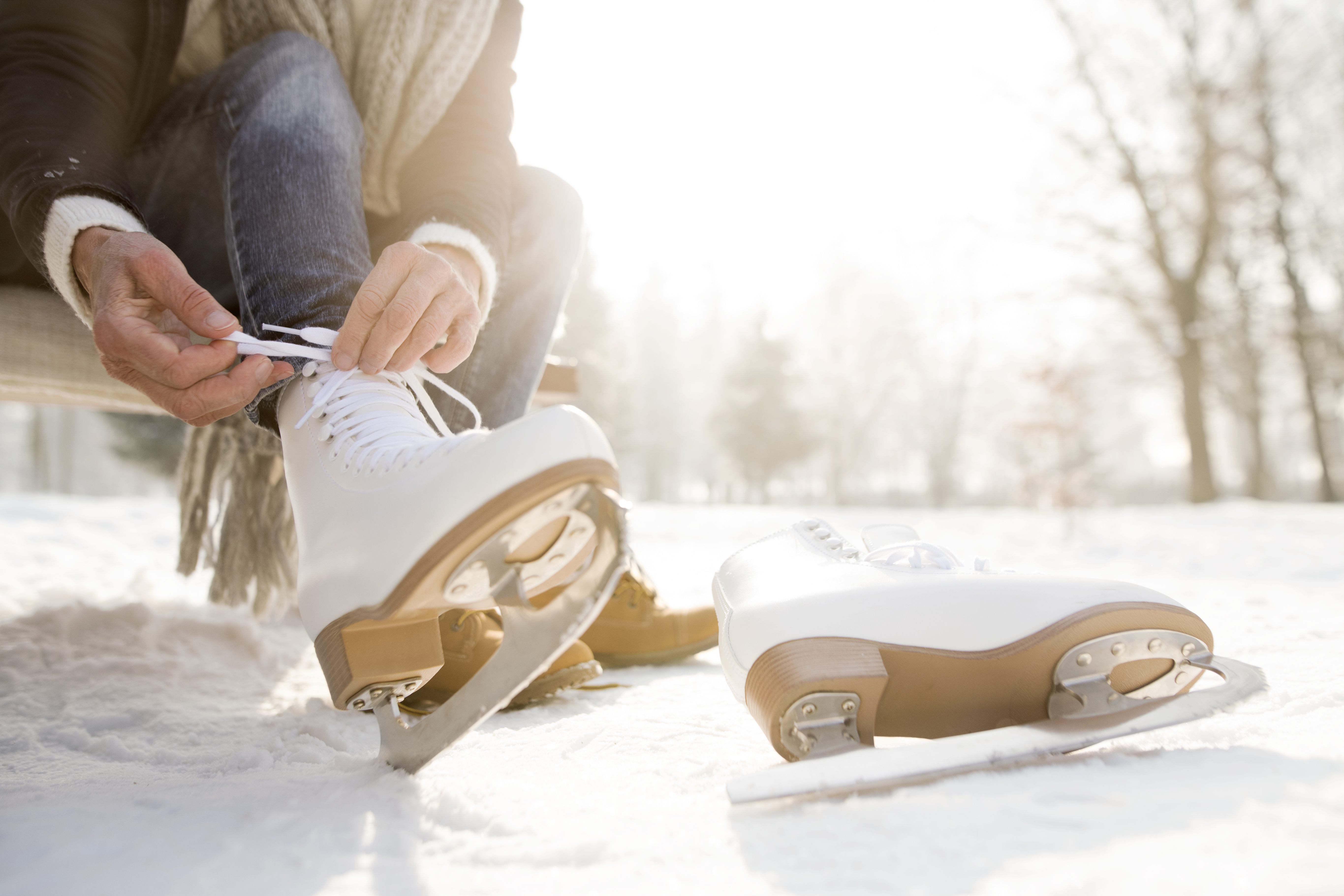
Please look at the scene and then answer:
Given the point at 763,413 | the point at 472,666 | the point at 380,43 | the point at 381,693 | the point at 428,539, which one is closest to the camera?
the point at 428,539

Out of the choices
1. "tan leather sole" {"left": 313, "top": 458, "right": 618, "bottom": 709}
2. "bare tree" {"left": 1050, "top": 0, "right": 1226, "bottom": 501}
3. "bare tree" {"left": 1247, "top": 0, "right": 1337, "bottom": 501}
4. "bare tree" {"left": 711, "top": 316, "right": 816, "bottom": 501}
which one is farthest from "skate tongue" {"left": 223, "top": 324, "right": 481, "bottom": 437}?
"bare tree" {"left": 711, "top": 316, "right": 816, "bottom": 501}

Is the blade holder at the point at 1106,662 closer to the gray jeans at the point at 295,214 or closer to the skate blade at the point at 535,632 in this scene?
the skate blade at the point at 535,632

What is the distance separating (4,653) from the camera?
1.22 metres

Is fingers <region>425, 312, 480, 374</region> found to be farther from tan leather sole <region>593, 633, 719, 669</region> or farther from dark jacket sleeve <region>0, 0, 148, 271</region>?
tan leather sole <region>593, 633, 719, 669</region>

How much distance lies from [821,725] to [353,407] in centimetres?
55

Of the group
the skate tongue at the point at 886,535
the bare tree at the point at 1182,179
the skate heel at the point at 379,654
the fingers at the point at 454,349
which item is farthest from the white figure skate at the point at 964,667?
the bare tree at the point at 1182,179

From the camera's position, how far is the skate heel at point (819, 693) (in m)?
0.62

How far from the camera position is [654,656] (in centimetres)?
130

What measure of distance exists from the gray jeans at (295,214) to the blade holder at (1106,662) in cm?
80

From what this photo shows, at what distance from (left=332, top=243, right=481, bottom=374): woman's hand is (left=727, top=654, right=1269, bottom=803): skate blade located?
0.52 meters

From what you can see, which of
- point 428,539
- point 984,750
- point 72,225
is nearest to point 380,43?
point 72,225

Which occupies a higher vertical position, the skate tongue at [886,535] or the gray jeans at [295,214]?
the gray jeans at [295,214]

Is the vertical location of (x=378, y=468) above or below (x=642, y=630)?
above

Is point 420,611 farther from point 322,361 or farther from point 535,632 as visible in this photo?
point 322,361
